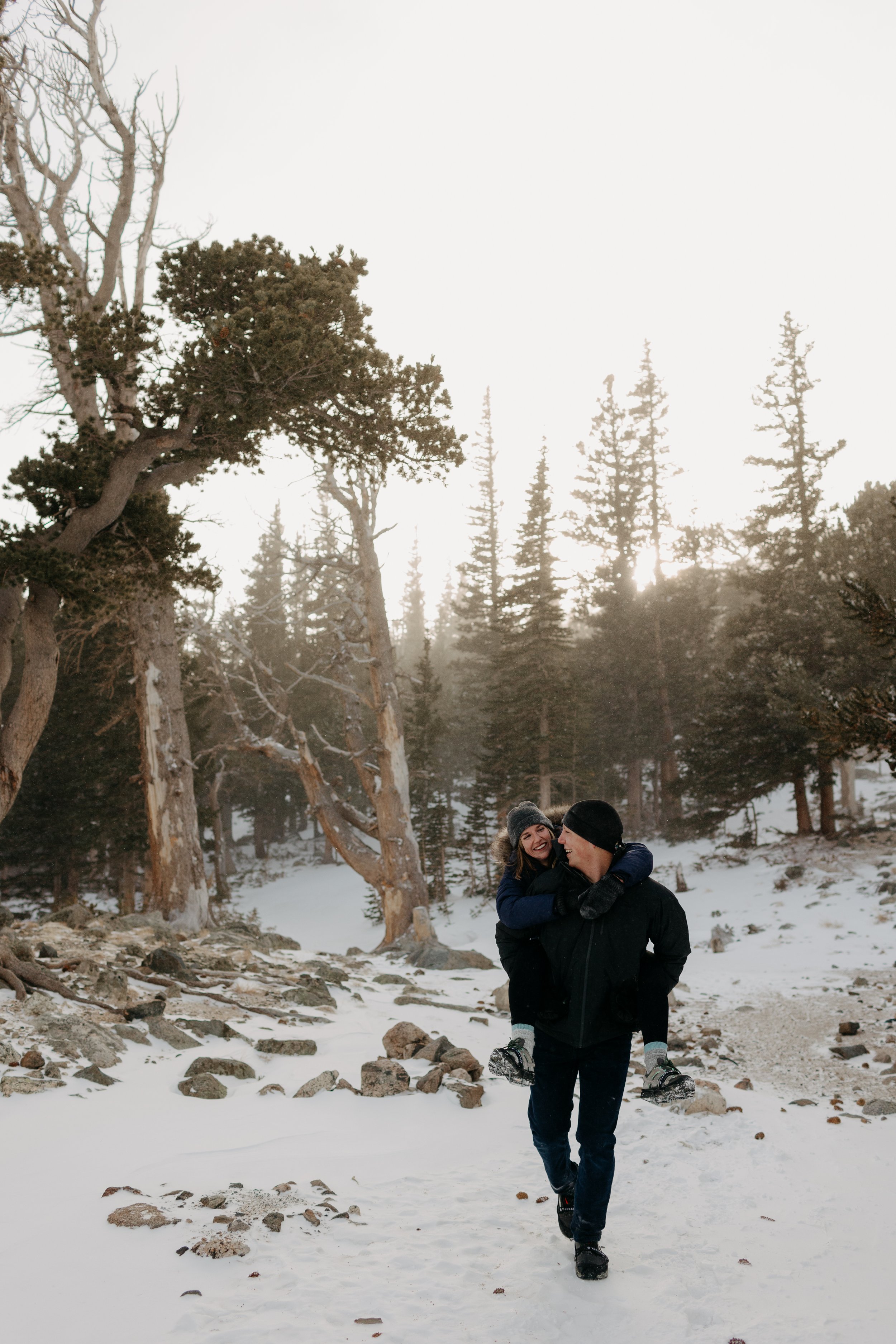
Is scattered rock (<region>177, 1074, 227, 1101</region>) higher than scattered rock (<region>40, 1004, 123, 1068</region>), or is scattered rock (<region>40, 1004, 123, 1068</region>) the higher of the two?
scattered rock (<region>40, 1004, 123, 1068</region>)

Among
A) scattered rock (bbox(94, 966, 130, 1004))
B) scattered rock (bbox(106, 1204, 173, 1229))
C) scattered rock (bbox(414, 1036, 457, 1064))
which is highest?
scattered rock (bbox(106, 1204, 173, 1229))

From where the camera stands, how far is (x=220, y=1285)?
313 centimetres

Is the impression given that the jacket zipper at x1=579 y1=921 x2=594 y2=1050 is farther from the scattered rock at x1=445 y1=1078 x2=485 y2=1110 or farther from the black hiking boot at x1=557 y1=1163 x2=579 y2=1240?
the scattered rock at x1=445 y1=1078 x2=485 y2=1110

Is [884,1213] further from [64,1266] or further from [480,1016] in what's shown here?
[480,1016]

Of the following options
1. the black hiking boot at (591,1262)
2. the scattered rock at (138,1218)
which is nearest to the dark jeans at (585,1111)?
the black hiking boot at (591,1262)

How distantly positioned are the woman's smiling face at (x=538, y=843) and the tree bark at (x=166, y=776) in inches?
431

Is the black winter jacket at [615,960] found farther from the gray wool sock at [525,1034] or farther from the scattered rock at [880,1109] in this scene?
the scattered rock at [880,1109]

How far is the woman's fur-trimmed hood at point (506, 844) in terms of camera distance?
4008 millimetres

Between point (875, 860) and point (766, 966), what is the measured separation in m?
7.38

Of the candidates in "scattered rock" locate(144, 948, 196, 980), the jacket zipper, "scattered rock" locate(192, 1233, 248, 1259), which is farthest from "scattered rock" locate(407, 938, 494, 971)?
the jacket zipper

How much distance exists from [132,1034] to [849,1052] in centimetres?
634

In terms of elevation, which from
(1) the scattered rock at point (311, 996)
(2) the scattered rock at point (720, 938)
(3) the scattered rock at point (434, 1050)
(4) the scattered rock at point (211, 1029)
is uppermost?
(4) the scattered rock at point (211, 1029)

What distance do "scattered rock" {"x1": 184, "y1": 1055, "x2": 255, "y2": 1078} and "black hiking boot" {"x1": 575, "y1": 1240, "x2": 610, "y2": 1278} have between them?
3.21 meters

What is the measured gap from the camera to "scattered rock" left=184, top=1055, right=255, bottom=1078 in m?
5.71
